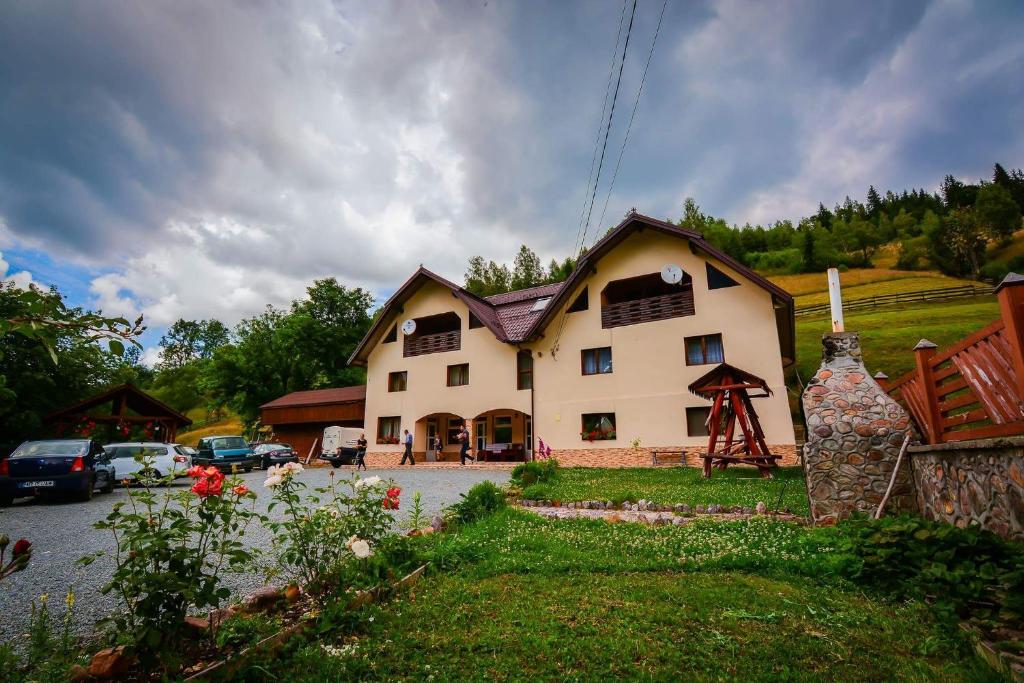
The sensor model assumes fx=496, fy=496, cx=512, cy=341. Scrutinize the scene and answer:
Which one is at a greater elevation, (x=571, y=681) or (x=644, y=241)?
(x=644, y=241)

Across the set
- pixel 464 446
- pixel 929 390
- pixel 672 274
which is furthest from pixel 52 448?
pixel 672 274

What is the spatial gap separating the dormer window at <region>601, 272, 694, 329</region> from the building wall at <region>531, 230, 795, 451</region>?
30 cm

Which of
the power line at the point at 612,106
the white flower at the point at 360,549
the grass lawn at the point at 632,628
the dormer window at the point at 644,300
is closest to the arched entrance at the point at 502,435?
the dormer window at the point at 644,300

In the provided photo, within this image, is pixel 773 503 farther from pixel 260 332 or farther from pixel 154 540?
pixel 260 332

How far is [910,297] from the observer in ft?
154

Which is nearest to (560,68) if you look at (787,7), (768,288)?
(787,7)

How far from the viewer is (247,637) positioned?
3461 millimetres

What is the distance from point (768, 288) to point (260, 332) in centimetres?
4127

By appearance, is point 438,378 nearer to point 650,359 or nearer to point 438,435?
point 438,435

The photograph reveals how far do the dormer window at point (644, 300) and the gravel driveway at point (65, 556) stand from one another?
1326cm

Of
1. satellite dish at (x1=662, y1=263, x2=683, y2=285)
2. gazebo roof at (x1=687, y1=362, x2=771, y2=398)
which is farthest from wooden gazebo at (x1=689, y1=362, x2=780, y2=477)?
satellite dish at (x1=662, y1=263, x2=683, y2=285)

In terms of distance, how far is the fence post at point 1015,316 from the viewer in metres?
4.38

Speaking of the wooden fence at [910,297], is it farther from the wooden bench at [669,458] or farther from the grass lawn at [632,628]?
the grass lawn at [632,628]

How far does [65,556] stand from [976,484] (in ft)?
36.1
